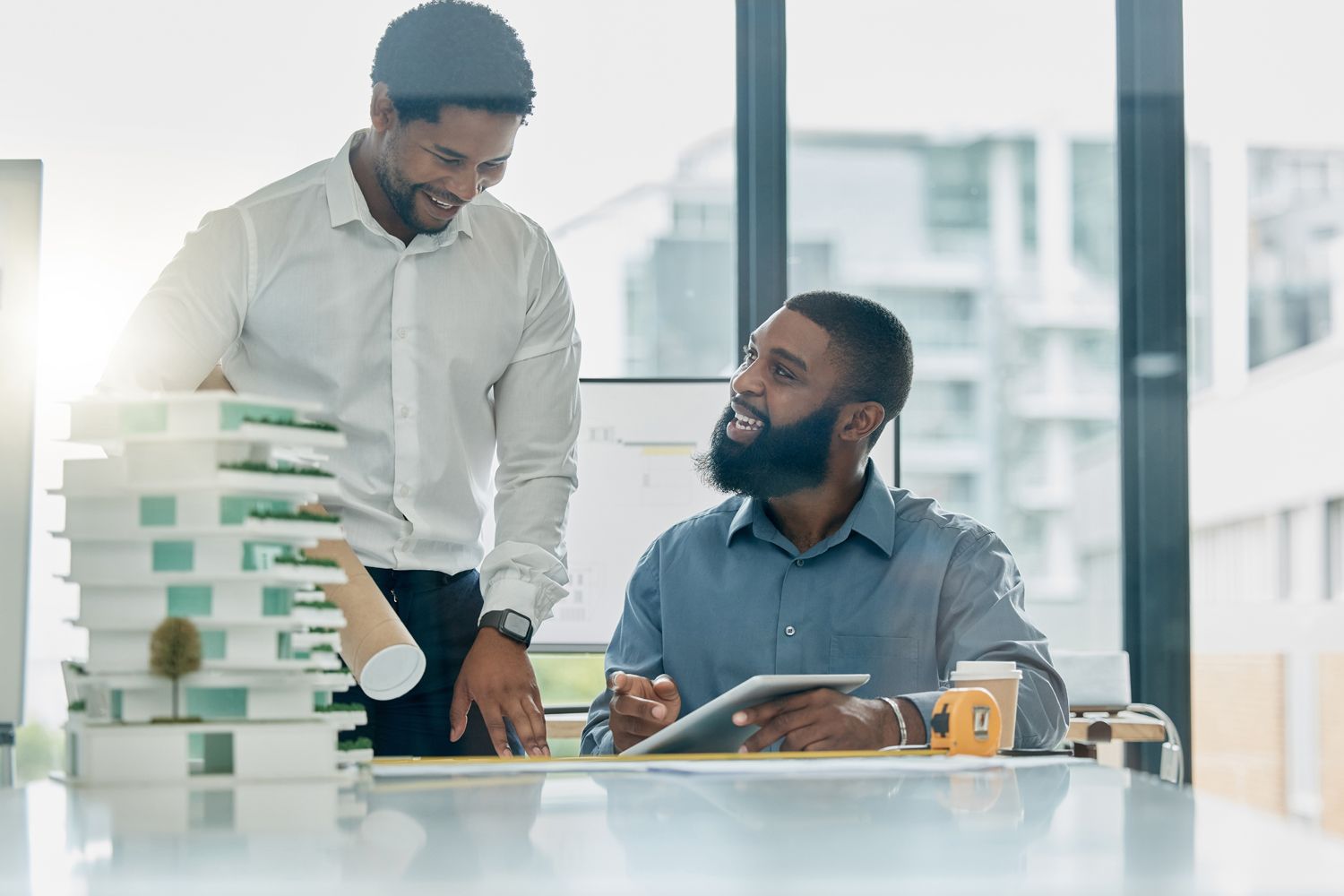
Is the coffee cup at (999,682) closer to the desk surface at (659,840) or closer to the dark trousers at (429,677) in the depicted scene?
the desk surface at (659,840)

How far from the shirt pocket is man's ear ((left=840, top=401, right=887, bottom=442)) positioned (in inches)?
14.6

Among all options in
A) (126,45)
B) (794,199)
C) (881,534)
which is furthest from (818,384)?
(126,45)

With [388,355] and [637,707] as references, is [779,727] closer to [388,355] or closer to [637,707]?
[637,707]

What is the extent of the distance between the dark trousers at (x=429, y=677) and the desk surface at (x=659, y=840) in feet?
3.00

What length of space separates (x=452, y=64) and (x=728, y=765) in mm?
1206

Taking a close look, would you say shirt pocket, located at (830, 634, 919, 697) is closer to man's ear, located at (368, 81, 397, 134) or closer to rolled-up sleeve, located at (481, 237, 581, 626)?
rolled-up sleeve, located at (481, 237, 581, 626)

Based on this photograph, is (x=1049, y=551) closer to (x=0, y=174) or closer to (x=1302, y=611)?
(x=1302, y=611)

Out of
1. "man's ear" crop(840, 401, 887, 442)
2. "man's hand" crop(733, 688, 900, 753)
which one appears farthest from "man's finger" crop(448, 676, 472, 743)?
"man's ear" crop(840, 401, 887, 442)

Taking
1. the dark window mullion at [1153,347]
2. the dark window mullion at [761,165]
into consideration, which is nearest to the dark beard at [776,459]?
the dark window mullion at [761,165]

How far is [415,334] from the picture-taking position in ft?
6.37

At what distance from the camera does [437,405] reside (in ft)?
6.39

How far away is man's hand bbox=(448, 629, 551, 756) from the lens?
165cm

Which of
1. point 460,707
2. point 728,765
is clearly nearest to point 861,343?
point 460,707

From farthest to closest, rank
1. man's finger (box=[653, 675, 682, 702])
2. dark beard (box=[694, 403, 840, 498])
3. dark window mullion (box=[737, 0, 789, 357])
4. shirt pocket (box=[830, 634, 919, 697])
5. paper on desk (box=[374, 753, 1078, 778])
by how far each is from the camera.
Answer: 1. dark window mullion (box=[737, 0, 789, 357])
2. dark beard (box=[694, 403, 840, 498])
3. shirt pocket (box=[830, 634, 919, 697])
4. man's finger (box=[653, 675, 682, 702])
5. paper on desk (box=[374, 753, 1078, 778])
